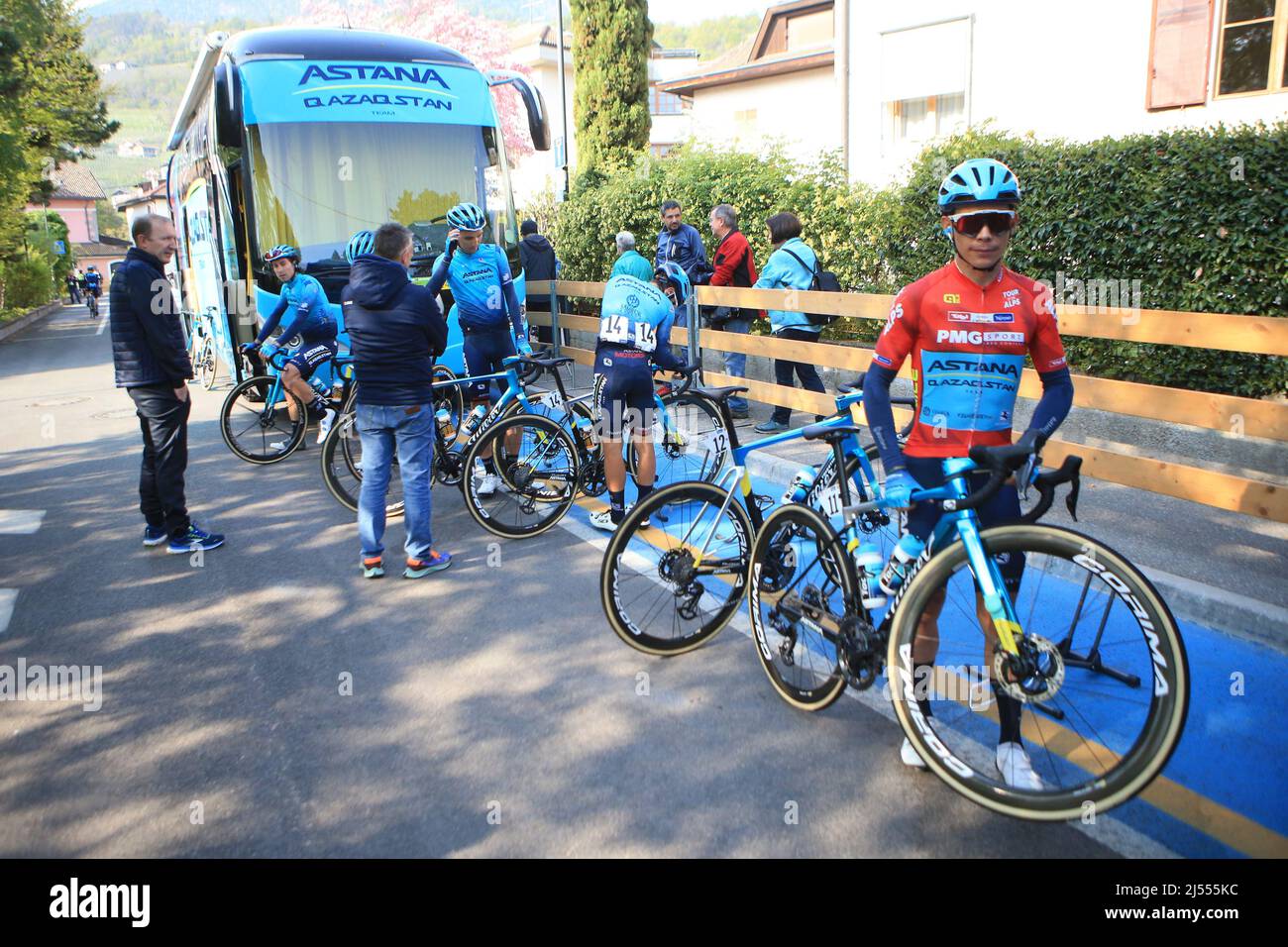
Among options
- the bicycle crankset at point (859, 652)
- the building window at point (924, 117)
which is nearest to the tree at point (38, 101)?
the building window at point (924, 117)

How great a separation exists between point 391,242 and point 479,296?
5.43 ft

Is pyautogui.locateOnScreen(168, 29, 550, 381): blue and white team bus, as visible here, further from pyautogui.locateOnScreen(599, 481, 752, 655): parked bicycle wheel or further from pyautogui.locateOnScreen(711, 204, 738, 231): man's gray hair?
pyautogui.locateOnScreen(599, 481, 752, 655): parked bicycle wheel

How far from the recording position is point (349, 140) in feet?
31.6

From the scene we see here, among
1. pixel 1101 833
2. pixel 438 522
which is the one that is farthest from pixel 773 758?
pixel 438 522

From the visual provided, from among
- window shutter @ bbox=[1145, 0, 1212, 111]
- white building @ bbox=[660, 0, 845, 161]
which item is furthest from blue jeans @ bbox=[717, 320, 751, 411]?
white building @ bbox=[660, 0, 845, 161]

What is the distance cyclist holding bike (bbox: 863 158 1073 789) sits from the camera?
10.5 feet

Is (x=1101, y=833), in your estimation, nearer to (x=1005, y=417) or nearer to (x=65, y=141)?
(x=1005, y=417)

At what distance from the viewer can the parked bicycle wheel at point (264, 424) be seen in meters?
9.01

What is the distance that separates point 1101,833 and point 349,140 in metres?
9.19

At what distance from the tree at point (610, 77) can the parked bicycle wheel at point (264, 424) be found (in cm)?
1430

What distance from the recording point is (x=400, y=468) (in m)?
5.70

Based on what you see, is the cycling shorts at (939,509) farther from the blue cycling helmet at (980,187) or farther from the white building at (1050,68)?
the white building at (1050,68)

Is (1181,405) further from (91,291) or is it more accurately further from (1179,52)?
(91,291)

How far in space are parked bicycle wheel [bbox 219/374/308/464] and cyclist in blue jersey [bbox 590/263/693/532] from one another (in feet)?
13.5
